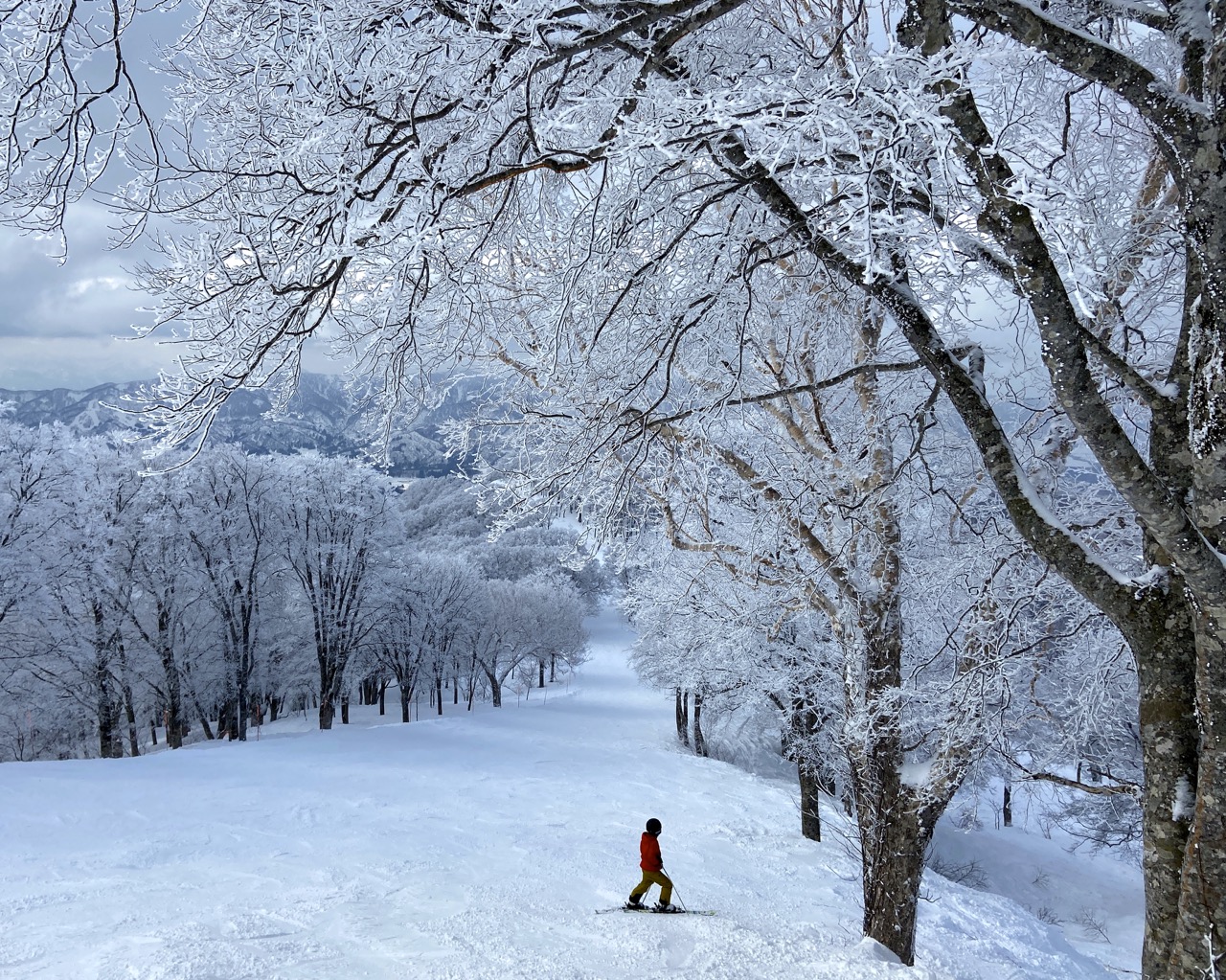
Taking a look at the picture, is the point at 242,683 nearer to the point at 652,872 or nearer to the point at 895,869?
the point at 652,872

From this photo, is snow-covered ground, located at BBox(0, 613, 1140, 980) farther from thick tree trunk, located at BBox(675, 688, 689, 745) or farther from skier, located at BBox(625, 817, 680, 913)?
thick tree trunk, located at BBox(675, 688, 689, 745)

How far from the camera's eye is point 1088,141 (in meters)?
4.48

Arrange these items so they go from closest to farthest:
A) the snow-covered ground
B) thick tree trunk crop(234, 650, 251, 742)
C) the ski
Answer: the snow-covered ground → the ski → thick tree trunk crop(234, 650, 251, 742)

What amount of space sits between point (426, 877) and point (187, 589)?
56.0ft

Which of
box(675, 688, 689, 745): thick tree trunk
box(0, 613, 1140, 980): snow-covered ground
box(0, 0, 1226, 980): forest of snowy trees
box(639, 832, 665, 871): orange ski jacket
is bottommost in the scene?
box(675, 688, 689, 745): thick tree trunk

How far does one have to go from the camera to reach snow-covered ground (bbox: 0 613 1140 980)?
19.1 feet

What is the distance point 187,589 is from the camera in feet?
71.1

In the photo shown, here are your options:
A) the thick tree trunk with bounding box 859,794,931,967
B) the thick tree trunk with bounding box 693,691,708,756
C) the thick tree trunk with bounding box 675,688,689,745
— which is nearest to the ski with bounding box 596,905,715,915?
the thick tree trunk with bounding box 859,794,931,967

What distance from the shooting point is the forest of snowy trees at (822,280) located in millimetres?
2232

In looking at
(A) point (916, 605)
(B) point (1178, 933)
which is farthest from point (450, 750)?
(B) point (1178, 933)

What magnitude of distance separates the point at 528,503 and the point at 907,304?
240cm

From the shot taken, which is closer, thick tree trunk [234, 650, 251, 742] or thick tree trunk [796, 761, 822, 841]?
thick tree trunk [796, 761, 822, 841]

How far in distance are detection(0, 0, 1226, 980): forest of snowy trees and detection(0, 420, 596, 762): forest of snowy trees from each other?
938cm

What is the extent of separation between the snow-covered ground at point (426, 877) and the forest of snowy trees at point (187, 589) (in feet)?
17.6
